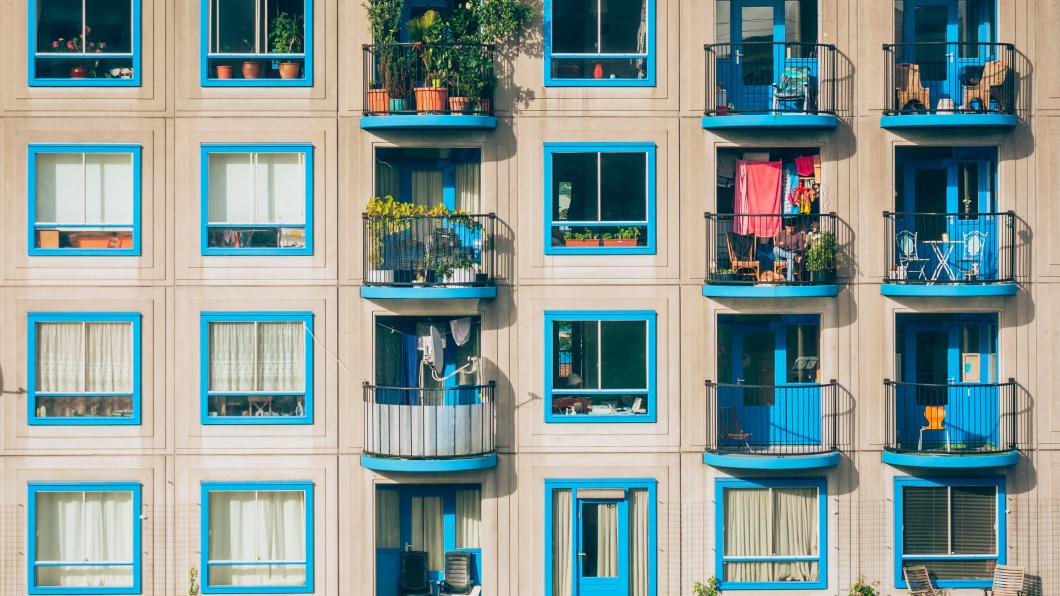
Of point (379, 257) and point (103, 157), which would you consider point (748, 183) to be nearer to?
point (379, 257)

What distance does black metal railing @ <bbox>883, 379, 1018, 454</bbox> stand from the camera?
24.2 meters

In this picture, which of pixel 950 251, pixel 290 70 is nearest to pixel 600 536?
pixel 950 251

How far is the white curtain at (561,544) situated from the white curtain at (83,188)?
31.2 feet

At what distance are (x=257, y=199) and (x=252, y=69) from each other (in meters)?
2.40

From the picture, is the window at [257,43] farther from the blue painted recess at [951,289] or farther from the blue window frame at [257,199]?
the blue painted recess at [951,289]

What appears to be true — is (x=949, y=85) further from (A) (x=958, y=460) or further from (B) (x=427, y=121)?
(B) (x=427, y=121)

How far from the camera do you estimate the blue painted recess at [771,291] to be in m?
23.6

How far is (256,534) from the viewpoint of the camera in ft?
79.3

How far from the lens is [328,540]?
24078 millimetres

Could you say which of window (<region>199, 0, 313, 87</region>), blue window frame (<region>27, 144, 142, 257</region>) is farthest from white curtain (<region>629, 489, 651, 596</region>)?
blue window frame (<region>27, 144, 142, 257</region>)

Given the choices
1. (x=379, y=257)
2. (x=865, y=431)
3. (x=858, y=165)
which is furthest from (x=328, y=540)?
(x=858, y=165)

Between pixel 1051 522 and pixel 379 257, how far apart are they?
13483mm

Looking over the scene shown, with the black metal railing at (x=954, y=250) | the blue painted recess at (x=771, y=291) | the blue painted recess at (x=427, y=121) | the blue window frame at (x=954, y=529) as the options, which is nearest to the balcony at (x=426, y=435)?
the blue painted recess at (x=771, y=291)

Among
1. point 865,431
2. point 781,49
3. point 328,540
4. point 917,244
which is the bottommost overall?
point 328,540
